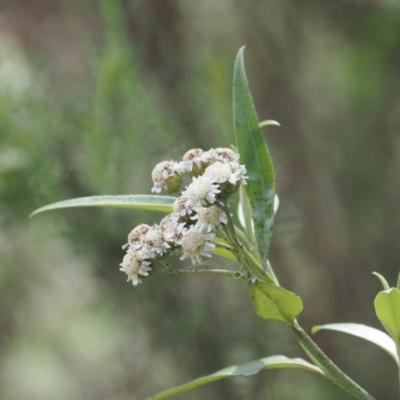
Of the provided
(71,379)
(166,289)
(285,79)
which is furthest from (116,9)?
(71,379)

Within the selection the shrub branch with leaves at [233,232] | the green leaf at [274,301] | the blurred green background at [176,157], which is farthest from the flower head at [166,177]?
the blurred green background at [176,157]

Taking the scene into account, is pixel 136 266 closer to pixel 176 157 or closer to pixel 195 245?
pixel 195 245

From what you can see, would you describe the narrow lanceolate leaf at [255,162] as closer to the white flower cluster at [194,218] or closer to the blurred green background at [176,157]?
the white flower cluster at [194,218]

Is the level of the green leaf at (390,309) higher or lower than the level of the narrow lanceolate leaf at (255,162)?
lower

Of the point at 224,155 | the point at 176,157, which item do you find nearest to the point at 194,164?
the point at 224,155

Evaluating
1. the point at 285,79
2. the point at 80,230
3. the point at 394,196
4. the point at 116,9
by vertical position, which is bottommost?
the point at 80,230

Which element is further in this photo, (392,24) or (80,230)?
(392,24)

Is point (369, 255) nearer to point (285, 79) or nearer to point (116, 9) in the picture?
point (285, 79)

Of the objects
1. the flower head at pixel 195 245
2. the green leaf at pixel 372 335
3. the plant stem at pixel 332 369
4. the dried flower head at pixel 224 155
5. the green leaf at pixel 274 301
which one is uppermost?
the dried flower head at pixel 224 155
